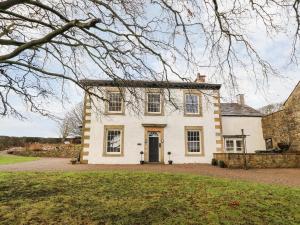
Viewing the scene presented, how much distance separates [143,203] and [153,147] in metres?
13.9

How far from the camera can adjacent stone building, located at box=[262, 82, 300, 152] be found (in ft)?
65.1

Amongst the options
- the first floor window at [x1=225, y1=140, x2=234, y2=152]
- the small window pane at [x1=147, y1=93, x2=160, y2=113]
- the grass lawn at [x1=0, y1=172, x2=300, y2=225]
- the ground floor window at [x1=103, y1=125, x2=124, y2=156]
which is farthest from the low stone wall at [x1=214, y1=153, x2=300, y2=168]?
the grass lawn at [x1=0, y1=172, x2=300, y2=225]

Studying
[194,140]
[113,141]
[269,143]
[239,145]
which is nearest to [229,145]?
[239,145]

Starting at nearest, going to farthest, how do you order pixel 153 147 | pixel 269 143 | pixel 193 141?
pixel 153 147, pixel 193 141, pixel 269 143

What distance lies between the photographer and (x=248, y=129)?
78.0 feet

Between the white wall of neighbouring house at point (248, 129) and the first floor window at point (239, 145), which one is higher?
the white wall of neighbouring house at point (248, 129)

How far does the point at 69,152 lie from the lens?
34188 millimetres

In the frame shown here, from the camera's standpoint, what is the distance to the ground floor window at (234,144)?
23.2m

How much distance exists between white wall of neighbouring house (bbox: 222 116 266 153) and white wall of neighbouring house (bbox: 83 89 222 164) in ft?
10.4

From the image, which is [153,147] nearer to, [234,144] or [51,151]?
[234,144]

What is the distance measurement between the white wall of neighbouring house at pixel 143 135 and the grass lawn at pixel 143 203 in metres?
10.4

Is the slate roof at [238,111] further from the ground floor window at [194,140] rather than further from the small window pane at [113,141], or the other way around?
the small window pane at [113,141]

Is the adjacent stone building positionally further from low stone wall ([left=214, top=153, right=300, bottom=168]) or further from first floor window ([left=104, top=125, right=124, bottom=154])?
first floor window ([left=104, top=125, right=124, bottom=154])

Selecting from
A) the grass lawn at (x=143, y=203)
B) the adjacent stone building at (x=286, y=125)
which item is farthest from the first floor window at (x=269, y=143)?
the grass lawn at (x=143, y=203)
